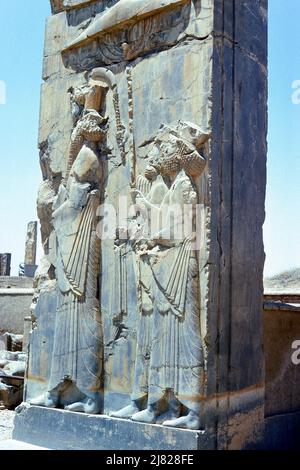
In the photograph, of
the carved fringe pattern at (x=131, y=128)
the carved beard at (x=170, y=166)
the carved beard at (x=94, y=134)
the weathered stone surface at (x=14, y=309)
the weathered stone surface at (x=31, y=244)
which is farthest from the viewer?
the weathered stone surface at (x=31, y=244)

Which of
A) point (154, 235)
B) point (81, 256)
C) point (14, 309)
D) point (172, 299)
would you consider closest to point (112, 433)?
point (172, 299)

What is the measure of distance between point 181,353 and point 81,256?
4.28 ft

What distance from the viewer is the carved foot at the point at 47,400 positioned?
5.34 metres

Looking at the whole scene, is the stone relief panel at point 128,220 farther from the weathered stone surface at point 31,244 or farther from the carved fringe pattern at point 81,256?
the weathered stone surface at point 31,244

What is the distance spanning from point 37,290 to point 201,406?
6.89 feet

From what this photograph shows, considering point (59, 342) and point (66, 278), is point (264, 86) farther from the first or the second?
point (59, 342)

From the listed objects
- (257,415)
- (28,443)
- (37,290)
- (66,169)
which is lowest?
(28,443)

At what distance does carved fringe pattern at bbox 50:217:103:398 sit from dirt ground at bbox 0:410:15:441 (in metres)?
1.28

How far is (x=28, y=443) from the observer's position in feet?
17.8

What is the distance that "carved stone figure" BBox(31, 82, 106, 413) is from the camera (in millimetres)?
5180

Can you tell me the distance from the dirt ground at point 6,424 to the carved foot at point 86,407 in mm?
1298

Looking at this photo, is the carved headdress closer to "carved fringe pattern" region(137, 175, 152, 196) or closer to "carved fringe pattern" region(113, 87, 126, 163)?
"carved fringe pattern" region(137, 175, 152, 196)

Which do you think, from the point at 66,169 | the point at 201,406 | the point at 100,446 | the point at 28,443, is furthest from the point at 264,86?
the point at 28,443

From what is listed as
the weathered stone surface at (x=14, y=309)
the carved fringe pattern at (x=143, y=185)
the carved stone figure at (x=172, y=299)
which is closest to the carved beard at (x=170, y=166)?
the carved stone figure at (x=172, y=299)
